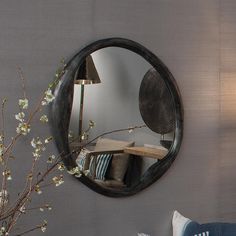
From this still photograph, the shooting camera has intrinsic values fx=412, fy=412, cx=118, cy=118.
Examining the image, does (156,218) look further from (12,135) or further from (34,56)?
(34,56)

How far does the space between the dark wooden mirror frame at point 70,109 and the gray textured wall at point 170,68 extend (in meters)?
0.04

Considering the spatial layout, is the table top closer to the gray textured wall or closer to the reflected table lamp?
the gray textured wall

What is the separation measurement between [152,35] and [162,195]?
0.83 metres

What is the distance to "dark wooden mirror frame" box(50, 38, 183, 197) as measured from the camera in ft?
6.07

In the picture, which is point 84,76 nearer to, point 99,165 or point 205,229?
point 99,165

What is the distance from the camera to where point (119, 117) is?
2.01 meters

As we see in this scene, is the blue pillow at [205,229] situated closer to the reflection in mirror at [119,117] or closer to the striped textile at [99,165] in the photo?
the reflection in mirror at [119,117]

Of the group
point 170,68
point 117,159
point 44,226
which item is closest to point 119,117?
point 117,159

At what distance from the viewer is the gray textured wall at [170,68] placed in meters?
1.83

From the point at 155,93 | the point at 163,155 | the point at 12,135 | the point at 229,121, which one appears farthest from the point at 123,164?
the point at 229,121

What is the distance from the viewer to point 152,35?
211 cm

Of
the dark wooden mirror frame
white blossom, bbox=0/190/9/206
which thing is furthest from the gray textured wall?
white blossom, bbox=0/190/9/206

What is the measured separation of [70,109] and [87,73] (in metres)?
0.19

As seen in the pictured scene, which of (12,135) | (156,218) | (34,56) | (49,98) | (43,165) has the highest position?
(34,56)
